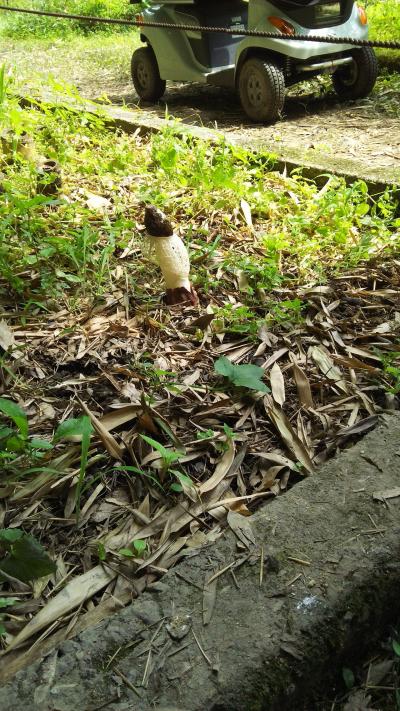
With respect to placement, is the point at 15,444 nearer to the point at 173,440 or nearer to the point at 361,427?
the point at 173,440

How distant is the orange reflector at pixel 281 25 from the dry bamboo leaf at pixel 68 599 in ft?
14.2

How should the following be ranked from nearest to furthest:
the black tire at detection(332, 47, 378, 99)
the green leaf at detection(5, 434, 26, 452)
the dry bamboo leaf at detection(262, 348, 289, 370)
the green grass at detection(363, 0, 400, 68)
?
the green leaf at detection(5, 434, 26, 452) → the dry bamboo leaf at detection(262, 348, 289, 370) → the black tire at detection(332, 47, 378, 99) → the green grass at detection(363, 0, 400, 68)

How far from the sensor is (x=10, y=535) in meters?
1.54

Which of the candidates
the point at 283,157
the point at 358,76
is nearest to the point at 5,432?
the point at 283,157

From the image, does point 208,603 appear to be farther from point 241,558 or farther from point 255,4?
point 255,4

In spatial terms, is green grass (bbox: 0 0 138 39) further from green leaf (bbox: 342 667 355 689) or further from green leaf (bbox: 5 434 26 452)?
green leaf (bbox: 342 667 355 689)

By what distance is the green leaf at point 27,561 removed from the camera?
1468 millimetres

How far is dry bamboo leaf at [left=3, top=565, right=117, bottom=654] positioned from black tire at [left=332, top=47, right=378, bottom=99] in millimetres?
4658

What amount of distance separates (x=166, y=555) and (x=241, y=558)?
0.23m

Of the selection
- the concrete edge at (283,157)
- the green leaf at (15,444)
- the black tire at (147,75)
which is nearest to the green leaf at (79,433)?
the green leaf at (15,444)

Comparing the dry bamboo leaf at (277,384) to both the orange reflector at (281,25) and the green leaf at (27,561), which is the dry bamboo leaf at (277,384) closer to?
the green leaf at (27,561)

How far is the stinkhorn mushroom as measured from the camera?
2.41 metres

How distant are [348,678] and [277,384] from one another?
939mm

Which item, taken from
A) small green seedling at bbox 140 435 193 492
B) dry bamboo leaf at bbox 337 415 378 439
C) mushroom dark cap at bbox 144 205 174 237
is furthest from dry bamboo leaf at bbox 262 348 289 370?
mushroom dark cap at bbox 144 205 174 237
